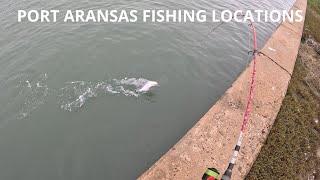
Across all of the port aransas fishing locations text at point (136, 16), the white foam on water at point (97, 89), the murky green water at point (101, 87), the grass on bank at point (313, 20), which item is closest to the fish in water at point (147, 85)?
the white foam on water at point (97, 89)

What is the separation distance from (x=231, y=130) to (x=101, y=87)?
4607 mm

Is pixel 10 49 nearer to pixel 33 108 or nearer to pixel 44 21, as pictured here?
pixel 44 21

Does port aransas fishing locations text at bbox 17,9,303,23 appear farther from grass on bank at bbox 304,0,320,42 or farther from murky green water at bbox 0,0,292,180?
grass on bank at bbox 304,0,320,42

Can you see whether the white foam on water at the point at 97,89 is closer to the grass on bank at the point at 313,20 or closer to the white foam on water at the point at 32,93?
the white foam on water at the point at 32,93

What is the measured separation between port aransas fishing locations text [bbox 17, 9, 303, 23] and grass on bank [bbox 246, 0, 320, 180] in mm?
5095

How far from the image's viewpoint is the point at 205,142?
33.7ft

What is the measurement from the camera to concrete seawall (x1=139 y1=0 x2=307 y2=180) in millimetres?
9448

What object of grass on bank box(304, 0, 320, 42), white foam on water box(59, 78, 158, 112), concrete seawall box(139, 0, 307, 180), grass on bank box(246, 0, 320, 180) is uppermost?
grass on bank box(304, 0, 320, 42)

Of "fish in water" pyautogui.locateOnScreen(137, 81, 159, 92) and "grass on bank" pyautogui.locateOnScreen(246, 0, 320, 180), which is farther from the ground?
"fish in water" pyautogui.locateOnScreen(137, 81, 159, 92)

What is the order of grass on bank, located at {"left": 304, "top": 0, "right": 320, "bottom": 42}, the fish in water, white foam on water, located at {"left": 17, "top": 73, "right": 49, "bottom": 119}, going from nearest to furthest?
white foam on water, located at {"left": 17, "top": 73, "right": 49, "bottom": 119} < the fish in water < grass on bank, located at {"left": 304, "top": 0, "right": 320, "bottom": 42}

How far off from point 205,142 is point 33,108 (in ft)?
17.8

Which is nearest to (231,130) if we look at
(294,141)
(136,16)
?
(294,141)

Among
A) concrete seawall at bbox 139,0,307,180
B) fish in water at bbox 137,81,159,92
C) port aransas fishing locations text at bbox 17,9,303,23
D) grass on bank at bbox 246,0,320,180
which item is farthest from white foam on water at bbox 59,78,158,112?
port aransas fishing locations text at bbox 17,9,303,23

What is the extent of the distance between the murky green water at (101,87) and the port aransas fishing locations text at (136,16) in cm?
43
